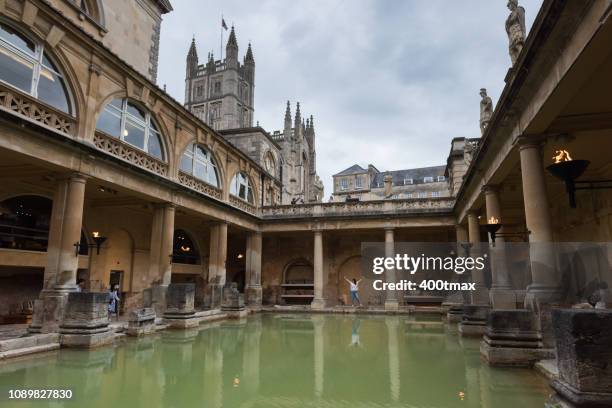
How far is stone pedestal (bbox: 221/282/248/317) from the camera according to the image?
18.5 metres

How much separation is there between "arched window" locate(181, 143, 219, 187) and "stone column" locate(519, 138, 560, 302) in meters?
13.4

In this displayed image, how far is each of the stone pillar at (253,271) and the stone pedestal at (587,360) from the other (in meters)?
19.7

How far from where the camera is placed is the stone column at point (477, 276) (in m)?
16.5

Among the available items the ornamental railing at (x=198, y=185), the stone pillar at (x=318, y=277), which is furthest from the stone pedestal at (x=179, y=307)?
the stone pillar at (x=318, y=277)

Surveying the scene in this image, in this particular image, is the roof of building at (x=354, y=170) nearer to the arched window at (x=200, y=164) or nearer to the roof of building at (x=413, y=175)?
the roof of building at (x=413, y=175)

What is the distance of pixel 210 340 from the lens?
1131 centimetres

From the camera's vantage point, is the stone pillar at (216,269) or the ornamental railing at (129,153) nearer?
the ornamental railing at (129,153)

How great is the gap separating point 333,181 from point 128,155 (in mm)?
53119

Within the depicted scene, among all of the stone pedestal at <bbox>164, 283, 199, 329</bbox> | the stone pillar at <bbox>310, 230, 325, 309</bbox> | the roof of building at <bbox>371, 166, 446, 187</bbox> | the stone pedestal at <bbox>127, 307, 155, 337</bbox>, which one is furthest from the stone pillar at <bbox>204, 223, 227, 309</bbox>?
the roof of building at <bbox>371, 166, 446, 187</bbox>

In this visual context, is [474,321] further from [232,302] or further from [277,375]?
[232,302]

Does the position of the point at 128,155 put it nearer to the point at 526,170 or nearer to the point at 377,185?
the point at 526,170

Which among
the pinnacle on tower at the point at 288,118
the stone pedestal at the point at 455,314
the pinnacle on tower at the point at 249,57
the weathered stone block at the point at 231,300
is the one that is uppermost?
the pinnacle on tower at the point at 249,57

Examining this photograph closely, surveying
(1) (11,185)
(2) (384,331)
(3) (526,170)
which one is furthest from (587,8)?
(1) (11,185)

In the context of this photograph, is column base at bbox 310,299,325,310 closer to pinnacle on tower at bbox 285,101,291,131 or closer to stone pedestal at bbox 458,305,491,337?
stone pedestal at bbox 458,305,491,337
